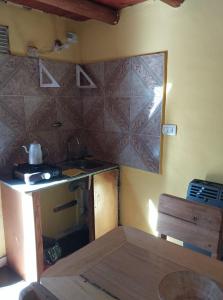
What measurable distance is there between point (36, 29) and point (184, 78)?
1.39 m

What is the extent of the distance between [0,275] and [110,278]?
1.55 m

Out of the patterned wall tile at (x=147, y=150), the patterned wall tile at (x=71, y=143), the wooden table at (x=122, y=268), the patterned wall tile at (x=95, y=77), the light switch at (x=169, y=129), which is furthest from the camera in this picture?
the patterned wall tile at (x=71, y=143)

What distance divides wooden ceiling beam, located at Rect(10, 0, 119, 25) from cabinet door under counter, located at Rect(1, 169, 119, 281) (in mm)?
1349

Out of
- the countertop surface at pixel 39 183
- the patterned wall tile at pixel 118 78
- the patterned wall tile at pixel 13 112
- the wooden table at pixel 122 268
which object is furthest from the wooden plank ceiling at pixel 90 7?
the wooden table at pixel 122 268

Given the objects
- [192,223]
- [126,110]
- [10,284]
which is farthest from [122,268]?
[126,110]

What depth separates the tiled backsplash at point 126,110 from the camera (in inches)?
83.8

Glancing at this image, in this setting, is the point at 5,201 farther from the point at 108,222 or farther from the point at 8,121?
the point at 108,222

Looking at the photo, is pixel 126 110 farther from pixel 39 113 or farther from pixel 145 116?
pixel 39 113

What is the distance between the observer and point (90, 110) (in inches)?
105

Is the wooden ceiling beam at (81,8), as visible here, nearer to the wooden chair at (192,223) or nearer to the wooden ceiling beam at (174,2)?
the wooden ceiling beam at (174,2)

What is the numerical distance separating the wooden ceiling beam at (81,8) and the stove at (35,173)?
1.24 m

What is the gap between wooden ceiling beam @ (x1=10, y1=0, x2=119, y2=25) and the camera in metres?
1.91

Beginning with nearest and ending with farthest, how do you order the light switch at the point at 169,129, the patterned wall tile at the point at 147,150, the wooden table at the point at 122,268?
1. the wooden table at the point at 122,268
2. the light switch at the point at 169,129
3. the patterned wall tile at the point at 147,150

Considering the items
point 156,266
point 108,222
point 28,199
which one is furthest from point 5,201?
point 156,266
